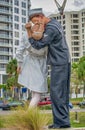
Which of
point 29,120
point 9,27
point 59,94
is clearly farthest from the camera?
point 9,27

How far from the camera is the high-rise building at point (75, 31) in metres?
129

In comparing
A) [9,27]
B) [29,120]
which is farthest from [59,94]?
[9,27]

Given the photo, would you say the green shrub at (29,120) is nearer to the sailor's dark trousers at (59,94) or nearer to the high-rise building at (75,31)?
the sailor's dark trousers at (59,94)

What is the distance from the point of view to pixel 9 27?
97.9 metres

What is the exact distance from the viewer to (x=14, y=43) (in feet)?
327

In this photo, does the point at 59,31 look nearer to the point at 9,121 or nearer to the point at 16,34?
the point at 9,121

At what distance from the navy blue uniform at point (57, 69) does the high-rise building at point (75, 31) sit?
4741 inches

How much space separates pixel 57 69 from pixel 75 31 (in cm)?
12355

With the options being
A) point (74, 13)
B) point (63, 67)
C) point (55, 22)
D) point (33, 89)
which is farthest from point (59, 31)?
point (74, 13)

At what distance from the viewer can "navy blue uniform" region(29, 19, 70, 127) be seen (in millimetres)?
7898

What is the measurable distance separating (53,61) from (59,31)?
607mm

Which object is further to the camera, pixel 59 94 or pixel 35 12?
pixel 35 12

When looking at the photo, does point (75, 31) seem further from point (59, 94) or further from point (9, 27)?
point (59, 94)

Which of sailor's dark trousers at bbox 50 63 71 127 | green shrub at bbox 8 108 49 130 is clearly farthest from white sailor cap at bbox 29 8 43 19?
green shrub at bbox 8 108 49 130
